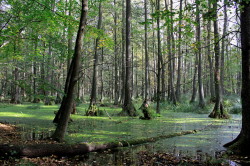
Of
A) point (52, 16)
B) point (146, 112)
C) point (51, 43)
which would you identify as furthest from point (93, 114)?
point (52, 16)

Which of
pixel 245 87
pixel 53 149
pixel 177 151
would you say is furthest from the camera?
pixel 177 151

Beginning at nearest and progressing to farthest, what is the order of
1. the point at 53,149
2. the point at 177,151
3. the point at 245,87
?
1. the point at 53,149
2. the point at 245,87
3. the point at 177,151

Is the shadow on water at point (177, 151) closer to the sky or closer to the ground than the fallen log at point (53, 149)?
closer to the ground

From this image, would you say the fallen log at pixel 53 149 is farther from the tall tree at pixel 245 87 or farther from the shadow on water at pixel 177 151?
the tall tree at pixel 245 87

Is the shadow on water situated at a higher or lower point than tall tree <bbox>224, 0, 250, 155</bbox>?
lower

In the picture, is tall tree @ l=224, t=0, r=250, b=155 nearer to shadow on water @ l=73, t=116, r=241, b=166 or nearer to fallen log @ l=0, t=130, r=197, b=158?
shadow on water @ l=73, t=116, r=241, b=166

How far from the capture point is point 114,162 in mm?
4148

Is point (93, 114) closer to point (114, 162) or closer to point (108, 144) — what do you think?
point (108, 144)

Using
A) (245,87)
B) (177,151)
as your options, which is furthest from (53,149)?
(245,87)

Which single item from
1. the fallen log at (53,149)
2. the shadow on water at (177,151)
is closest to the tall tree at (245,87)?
the shadow on water at (177,151)

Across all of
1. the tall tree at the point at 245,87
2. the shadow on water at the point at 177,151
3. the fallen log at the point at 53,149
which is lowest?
the shadow on water at the point at 177,151

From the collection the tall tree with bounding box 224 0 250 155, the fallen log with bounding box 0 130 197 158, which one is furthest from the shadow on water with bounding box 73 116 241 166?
the tall tree with bounding box 224 0 250 155

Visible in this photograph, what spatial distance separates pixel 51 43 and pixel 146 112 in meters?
5.83

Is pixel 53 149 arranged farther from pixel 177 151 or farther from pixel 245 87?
pixel 245 87
